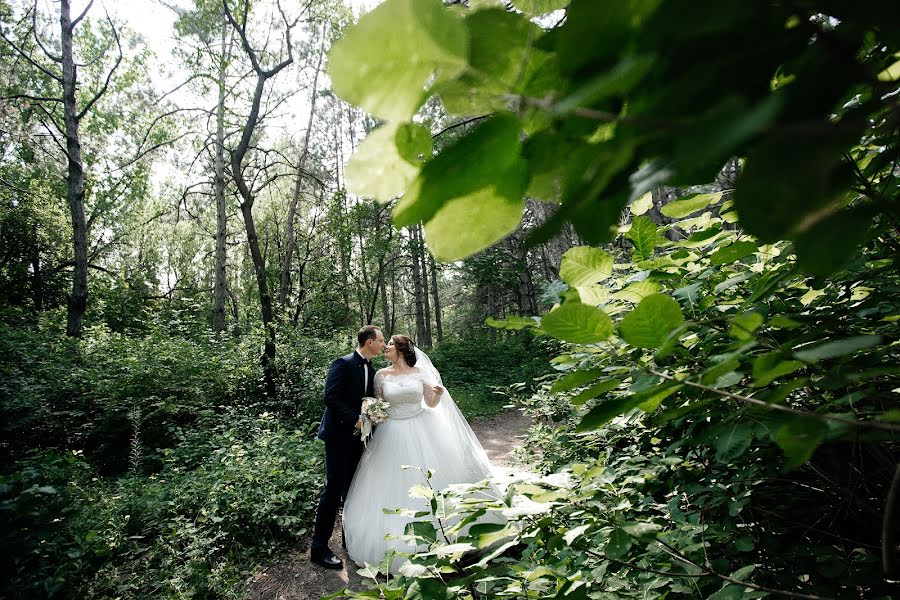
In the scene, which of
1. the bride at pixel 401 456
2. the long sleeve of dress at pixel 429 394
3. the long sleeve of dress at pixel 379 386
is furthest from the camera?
the long sleeve of dress at pixel 429 394

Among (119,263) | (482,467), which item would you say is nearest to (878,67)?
(482,467)

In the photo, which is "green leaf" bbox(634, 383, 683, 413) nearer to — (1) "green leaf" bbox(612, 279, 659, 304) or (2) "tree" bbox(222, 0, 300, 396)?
(1) "green leaf" bbox(612, 279, 659, 304)

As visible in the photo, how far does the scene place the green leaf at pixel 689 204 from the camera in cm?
93

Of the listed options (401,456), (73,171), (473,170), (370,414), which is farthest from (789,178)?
(73,171)

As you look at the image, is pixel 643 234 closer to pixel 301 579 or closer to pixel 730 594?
pixel 730 594

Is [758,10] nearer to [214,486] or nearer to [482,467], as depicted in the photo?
[482,467]

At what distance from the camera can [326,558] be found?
154 inches

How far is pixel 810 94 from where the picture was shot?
0.79 ft

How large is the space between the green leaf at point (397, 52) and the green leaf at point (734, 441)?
807 millimetres

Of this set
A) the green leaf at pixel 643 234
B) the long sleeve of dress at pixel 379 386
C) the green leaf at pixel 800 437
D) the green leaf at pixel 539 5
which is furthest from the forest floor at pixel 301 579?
the green leaf at pixel 539 5

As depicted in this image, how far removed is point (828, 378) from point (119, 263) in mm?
32171

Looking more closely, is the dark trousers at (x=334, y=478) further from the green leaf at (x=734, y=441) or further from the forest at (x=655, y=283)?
the green leaf at (x=734, y=441)

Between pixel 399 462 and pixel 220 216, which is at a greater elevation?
pixel 220 216

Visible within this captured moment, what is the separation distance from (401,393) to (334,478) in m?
1.05
